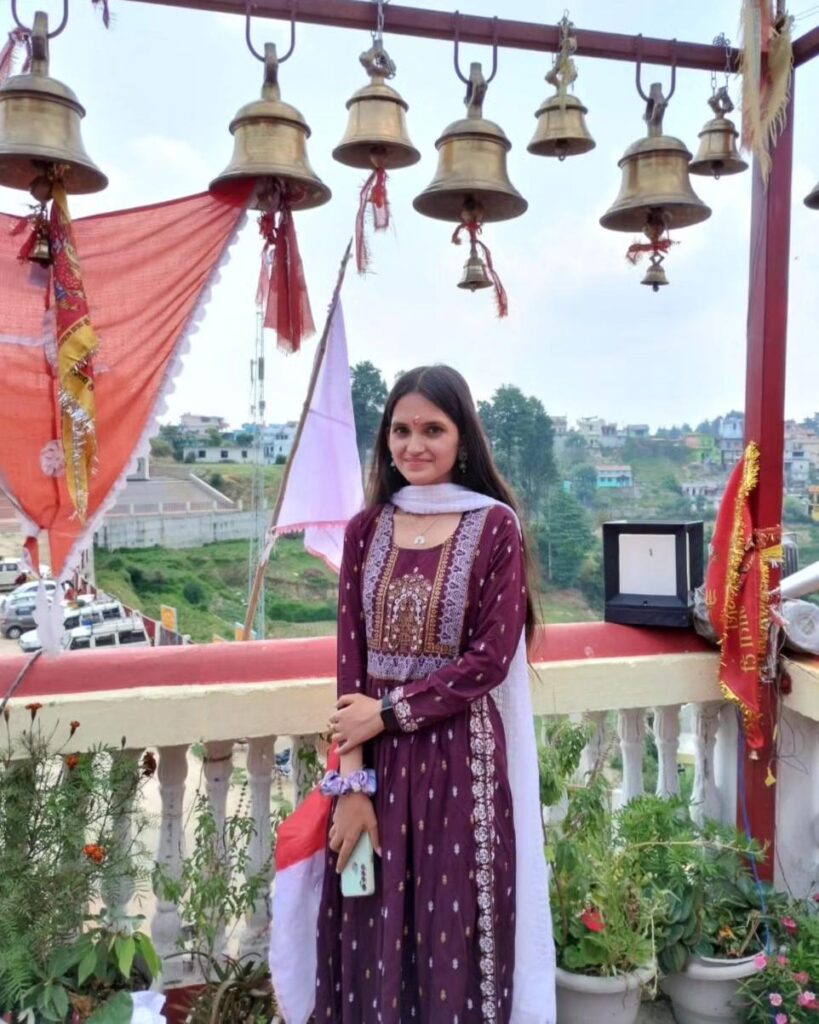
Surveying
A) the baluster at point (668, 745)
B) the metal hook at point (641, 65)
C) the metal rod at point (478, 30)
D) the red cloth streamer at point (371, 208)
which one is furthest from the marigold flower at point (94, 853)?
the metal hook at point (641, 65)

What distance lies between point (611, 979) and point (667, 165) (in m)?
2.17

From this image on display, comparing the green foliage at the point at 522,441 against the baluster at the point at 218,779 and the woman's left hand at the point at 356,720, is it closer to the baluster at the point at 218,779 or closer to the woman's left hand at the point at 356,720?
the woman's left hand at the point at 356,720

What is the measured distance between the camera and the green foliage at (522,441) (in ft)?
7.22

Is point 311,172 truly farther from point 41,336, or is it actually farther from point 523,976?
point 523,976

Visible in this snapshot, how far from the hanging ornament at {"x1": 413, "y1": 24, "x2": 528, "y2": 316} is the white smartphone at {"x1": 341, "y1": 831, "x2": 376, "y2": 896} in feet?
5.15

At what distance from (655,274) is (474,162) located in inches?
29.4

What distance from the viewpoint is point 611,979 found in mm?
2164

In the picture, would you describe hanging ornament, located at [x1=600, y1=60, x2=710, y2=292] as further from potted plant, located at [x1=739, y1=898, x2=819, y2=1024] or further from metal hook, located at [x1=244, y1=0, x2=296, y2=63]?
potted plant, located at [x1=739, y1=898, x2=819, y2=1024]

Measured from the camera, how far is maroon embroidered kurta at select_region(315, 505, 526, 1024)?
1784 millimetres

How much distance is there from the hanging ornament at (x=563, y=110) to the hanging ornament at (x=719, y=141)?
42 centimetres

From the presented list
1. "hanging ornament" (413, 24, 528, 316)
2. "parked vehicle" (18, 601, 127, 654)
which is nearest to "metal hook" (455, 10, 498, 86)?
"hanging ornament" (413, 24, 528, 316)

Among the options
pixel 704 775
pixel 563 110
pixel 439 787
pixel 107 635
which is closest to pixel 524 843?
pixel 439 787

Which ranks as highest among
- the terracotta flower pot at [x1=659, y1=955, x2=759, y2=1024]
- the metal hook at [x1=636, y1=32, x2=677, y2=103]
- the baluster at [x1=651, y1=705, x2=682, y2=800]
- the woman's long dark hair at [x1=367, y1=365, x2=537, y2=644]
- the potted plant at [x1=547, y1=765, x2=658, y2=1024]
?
the metal hook at [x1=636, y1=32, x2=677, y2=103]

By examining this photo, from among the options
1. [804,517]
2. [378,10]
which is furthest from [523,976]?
[378,10]
